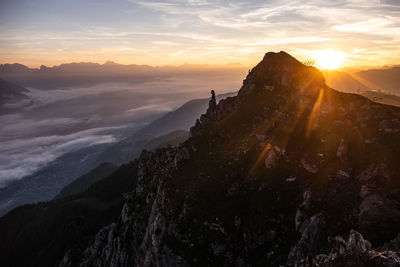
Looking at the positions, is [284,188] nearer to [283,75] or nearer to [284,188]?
[284,188]

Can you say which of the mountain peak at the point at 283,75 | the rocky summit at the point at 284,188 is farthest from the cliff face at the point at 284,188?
the mountain peak at the point at 283,75

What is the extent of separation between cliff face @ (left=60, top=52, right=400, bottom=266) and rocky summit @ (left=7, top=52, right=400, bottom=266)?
179mm

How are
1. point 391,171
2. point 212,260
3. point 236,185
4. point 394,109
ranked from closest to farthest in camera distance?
point 391,171, point 212,260, point 236,185, point 394,109

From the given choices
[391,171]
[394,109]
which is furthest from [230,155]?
[394,109]

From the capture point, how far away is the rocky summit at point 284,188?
39.5 metres

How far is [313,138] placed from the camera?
198 ft

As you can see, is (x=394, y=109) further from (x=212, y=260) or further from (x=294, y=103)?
(x=212, y=260)

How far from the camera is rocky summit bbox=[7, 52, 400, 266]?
39.5 metres

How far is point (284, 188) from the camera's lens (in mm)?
51500

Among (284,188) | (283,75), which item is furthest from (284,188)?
(283,75)

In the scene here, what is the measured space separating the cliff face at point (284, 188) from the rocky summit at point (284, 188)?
0.18 meters

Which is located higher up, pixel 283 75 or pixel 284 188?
pixel 283 75

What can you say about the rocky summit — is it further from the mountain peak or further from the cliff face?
the mountain peak

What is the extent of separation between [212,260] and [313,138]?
3356cm
